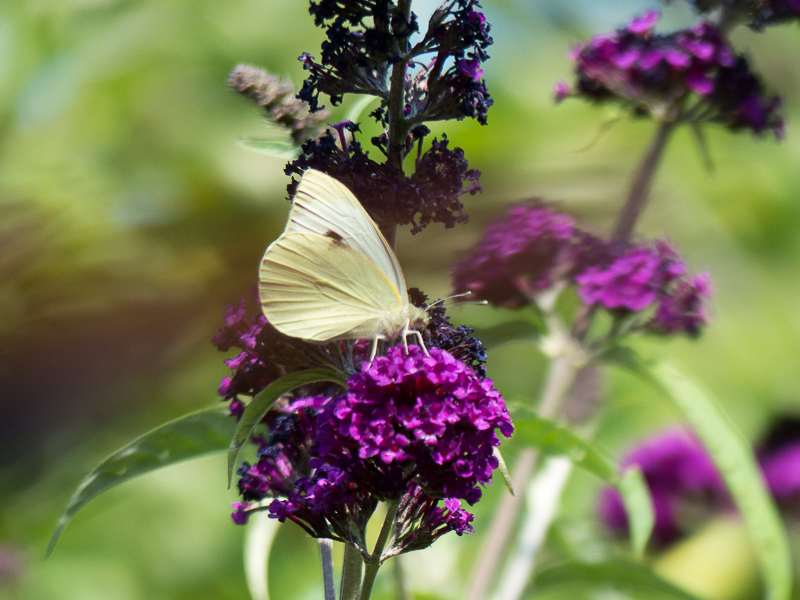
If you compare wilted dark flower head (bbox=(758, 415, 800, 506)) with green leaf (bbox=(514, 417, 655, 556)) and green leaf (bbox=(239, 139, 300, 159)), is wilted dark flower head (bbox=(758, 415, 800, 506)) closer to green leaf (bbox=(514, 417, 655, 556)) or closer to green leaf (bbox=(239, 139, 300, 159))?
green leaf (bbox=(514, 417, 655, 556))

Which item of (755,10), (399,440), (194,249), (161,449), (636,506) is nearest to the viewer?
(399,440)

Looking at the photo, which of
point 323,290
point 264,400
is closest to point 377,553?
point 264,400

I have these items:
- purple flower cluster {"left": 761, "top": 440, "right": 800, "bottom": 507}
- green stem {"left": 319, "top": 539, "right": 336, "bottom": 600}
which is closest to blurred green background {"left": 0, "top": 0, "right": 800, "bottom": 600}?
purple flower cluster {"left": 761, "top": 440, "right": 800, "bottom": 507}

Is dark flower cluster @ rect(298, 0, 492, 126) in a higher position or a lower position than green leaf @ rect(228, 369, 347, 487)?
higher

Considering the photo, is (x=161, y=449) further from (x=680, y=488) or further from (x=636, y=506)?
(x=680, y=488)

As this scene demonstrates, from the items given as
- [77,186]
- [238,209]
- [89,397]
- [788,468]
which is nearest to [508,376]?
[788,468]
